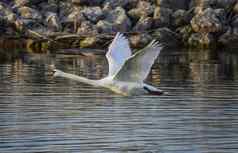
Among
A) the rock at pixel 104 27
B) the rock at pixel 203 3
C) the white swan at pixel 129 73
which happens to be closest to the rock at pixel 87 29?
the rock at pixel 104 27

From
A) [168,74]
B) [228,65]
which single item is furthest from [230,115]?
[228,65]

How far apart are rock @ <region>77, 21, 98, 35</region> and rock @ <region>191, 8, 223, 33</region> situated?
6.38 m

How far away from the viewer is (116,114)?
78.3ft

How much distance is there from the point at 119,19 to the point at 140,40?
3.00 metres

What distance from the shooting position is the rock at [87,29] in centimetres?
5125

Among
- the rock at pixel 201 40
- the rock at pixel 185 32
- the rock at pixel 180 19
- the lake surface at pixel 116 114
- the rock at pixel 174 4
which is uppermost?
the rock at pixel 174 4

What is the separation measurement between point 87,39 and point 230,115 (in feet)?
88.8

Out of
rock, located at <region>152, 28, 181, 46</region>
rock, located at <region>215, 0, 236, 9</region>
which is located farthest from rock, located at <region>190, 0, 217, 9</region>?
rock, located at <region>152, 28, 181, 46</region>

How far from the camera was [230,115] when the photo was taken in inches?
940

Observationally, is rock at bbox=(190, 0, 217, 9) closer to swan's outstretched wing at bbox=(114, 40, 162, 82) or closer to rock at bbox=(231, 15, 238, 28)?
rock at bbox=(231, 15, 238, 28)

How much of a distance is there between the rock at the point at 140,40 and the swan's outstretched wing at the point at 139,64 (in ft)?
97.6

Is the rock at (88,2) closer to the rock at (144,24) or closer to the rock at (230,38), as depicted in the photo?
the rock at (144,24)

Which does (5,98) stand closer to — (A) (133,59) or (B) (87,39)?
(A) (133,59)

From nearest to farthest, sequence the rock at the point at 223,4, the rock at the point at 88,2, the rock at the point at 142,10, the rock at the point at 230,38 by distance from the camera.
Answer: the rock at the point at 230,38 < the rock at the point at 142,10 < the rock at the point at 88,2 < the rock at the point at 223,4
